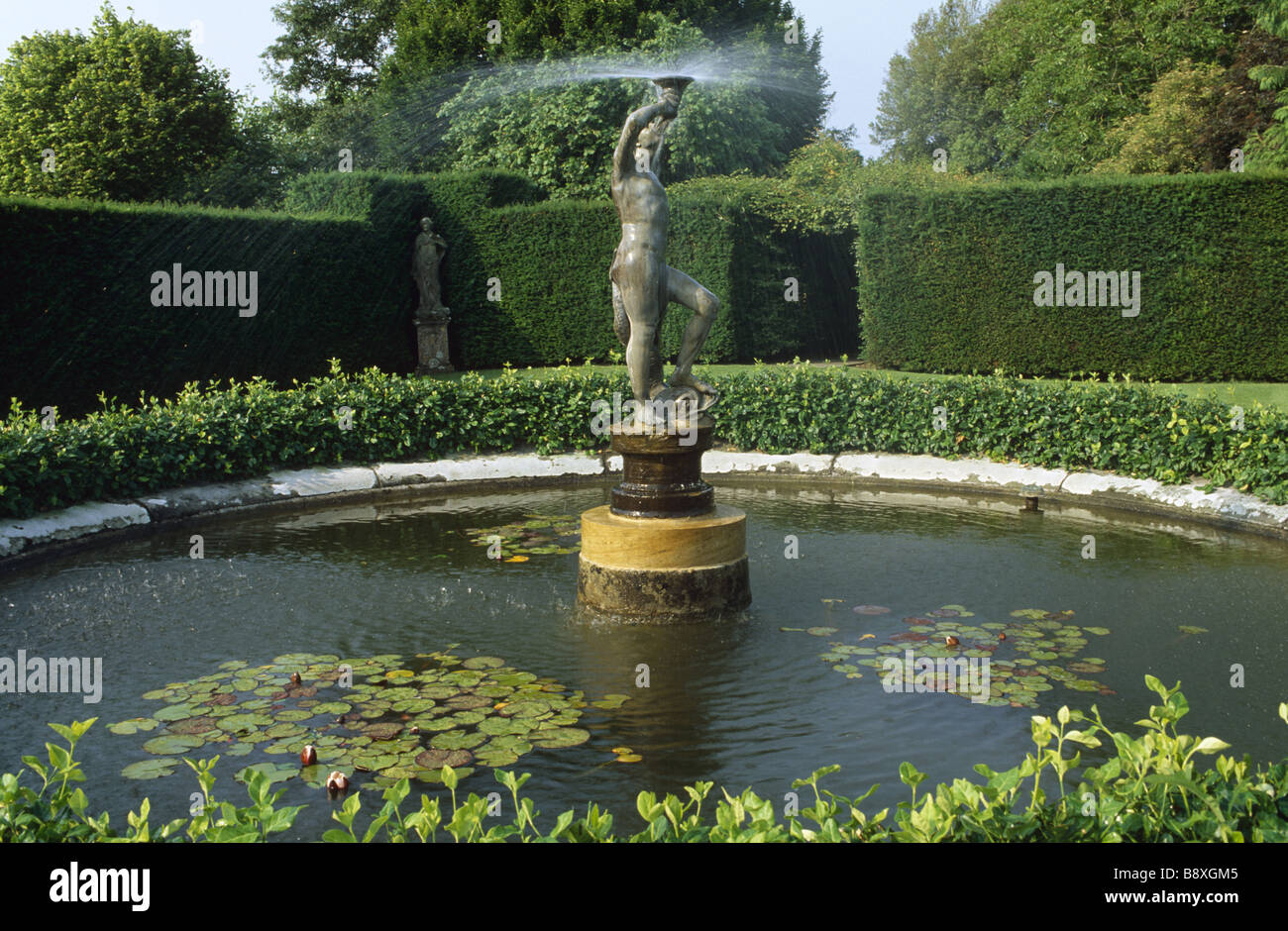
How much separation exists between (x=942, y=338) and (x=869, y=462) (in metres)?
7.71

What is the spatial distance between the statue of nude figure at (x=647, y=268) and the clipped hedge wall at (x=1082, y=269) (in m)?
9.81

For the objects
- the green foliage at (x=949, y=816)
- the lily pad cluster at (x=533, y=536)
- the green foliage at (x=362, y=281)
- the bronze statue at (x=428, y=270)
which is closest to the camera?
the green foliage at (x=949, y=816)

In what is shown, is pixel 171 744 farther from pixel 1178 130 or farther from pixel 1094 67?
pixel 1094 67

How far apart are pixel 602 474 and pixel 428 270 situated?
33.5 ft

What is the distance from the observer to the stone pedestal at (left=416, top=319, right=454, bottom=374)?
21281 millimetres

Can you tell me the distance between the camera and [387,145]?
110ft

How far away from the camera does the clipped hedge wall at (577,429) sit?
955cm

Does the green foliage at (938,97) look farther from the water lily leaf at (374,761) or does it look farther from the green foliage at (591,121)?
the water lily leaf at (374,761)

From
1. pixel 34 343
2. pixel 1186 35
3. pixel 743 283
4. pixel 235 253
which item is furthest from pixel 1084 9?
pixel 34 343

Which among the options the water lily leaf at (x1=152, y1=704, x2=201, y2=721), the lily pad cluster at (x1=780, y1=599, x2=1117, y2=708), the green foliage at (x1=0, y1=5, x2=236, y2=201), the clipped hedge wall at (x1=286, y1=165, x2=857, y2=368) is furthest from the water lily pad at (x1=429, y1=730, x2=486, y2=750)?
the green foliage at (x1=0, y1=5, x2=236, y2=201)

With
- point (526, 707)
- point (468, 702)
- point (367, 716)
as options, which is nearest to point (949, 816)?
point (526, 707)

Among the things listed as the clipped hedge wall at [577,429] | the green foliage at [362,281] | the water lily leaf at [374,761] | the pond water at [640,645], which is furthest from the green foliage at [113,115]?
the water lily leaf at [374,761]

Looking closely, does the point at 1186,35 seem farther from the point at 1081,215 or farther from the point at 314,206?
the point at 314,206

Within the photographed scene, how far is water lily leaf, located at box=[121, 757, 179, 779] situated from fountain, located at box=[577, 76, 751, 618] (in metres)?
3.00
